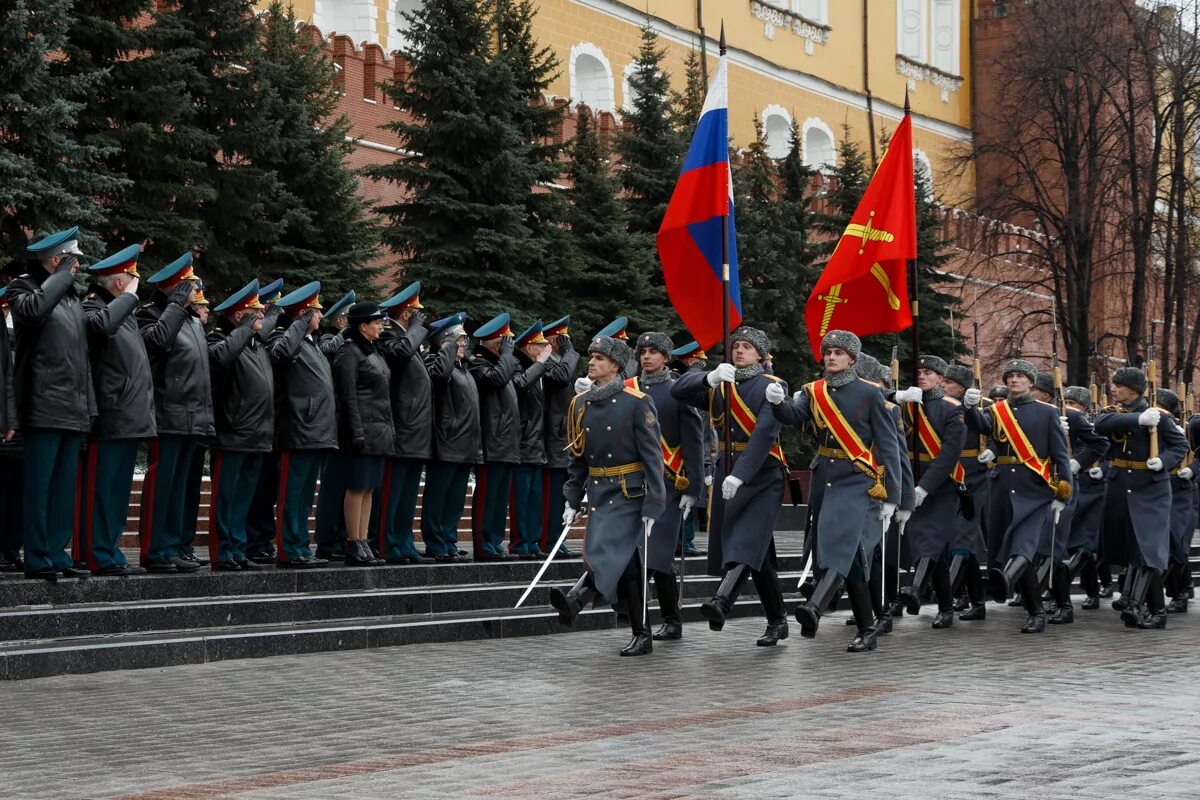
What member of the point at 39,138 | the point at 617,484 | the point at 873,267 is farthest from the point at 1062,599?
the point at 39,138

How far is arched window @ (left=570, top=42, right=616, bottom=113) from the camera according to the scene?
39344 millimetres

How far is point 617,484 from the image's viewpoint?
1130 centimetres

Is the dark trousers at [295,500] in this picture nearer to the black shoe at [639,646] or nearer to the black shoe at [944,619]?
the black shoe at [639,646]

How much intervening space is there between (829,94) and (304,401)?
36.4 meters

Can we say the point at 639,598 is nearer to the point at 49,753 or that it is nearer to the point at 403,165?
the point at 49,753

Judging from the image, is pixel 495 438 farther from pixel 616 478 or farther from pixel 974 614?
pixel 974 614

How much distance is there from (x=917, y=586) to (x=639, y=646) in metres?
3.26

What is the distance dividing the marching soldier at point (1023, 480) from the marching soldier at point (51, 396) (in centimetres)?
611

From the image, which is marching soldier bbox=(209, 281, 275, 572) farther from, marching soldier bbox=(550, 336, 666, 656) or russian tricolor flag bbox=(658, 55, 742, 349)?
russian tricolor flag bbox=(658, 55, 742, 349)

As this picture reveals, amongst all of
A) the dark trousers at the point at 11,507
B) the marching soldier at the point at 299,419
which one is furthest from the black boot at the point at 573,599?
the dark trousers at the point at 11,507

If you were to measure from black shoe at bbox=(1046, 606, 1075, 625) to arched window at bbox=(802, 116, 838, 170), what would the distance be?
33.1 meters

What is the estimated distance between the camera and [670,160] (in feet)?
90.6

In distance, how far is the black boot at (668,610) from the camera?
1195cm

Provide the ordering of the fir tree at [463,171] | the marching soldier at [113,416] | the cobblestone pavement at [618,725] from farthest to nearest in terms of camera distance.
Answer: the fir tree at [463,171] → the marching soldier at [113,416] → the cobblestone pavement at [618,725]
